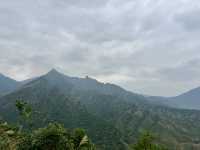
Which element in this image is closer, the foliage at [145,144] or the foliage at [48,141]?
the foliage at [48,141]

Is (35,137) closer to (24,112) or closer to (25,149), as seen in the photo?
(25,149)

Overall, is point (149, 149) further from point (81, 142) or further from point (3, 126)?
point (3, 126)

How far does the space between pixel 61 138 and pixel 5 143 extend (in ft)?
49.7

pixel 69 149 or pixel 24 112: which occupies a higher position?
pixel 24 112

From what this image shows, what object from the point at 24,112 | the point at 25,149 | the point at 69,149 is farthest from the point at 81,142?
the point at 24,112

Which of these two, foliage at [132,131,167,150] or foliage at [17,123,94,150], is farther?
foliage at [132,131,167,150]

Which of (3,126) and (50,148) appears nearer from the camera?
(50,148)

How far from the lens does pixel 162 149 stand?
98.7 m

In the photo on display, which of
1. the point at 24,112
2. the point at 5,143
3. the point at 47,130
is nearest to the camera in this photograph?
the point at 47,130

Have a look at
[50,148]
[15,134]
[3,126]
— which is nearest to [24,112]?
[3,126]

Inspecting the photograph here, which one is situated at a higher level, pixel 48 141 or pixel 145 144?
pixel 48 141

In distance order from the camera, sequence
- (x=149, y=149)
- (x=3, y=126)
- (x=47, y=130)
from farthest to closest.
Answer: (x=3, y=126), (x=149, y=149), (x=47, y=130)

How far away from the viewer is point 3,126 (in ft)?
371

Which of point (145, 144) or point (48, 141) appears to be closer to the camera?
point (48, 141)
